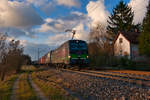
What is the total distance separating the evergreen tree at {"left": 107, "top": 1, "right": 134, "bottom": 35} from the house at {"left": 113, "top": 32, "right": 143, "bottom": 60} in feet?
24.5

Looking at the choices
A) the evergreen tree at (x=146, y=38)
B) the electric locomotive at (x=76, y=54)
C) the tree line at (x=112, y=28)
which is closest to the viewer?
the electric locomotive at (x=76, y=54)

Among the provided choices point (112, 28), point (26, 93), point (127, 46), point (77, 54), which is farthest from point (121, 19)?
point (26, 93)

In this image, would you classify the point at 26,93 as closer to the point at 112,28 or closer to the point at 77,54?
the point at 77,54

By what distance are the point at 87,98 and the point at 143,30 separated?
817 inches

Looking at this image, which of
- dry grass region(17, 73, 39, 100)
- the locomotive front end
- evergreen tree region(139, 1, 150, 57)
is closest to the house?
evergreen tree region(139, 1, 150, 57)

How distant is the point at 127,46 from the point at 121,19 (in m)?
12.9

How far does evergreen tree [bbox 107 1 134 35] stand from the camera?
43.5 meters

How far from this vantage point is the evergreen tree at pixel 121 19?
43.5 m

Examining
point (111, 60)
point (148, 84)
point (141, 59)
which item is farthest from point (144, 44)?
point (148, 84)

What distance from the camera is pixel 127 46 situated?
34.4 m

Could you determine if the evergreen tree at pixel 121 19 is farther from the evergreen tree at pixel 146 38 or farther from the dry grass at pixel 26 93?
the dry grass at pixel 26 93

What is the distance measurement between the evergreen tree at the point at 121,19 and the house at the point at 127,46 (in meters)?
7.48

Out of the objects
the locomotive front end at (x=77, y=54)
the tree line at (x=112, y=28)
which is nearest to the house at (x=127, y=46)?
the tree line at (x=112, y=28)

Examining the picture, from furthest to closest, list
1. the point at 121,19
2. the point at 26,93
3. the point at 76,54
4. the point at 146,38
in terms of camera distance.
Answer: the point at 121,19
the point at 146,38
the point at 76,54
the point at 26,93
